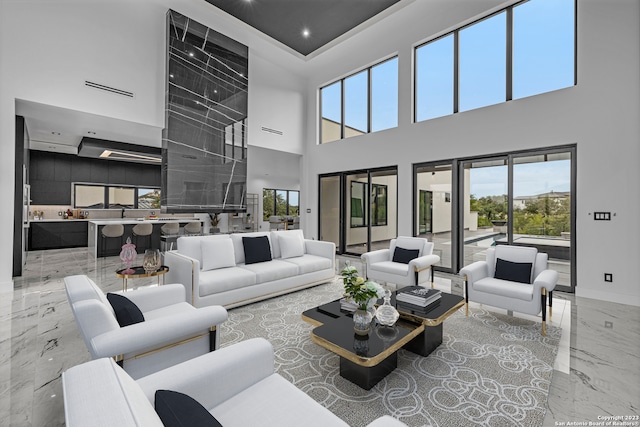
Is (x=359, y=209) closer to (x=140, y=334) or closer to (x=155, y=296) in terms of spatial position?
(x=155, y=296)

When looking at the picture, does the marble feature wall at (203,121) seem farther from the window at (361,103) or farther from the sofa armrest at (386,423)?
the sofa armrest at (386,423)

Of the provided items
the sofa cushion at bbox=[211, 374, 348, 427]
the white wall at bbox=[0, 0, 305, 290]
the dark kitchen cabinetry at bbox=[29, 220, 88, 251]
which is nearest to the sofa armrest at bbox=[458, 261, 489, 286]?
the sofa cushion at bbox=[211, 374, 348, 427]

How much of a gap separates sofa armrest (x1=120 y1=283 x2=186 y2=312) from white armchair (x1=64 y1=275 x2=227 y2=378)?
50cm

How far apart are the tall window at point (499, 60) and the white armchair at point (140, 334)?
5.84 metres

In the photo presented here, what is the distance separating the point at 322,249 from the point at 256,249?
1.18 metres

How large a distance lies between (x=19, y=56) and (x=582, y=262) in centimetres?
912

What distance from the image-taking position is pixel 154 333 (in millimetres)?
1818

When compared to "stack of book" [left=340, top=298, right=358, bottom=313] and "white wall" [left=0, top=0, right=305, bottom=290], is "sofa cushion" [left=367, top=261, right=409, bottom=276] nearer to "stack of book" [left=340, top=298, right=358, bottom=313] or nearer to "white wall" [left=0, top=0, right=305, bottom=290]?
"stack of book" [left=340, top=298, right=358, bottom=313]

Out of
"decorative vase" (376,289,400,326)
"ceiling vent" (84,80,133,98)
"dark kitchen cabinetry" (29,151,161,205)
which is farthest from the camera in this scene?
"dark kitchen cabinetry" (29,151,161,205)

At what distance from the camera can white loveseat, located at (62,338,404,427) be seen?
30.8 inches

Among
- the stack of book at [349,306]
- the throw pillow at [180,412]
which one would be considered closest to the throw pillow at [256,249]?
the stack of book at [349,306]

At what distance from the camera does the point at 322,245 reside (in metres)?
5.14

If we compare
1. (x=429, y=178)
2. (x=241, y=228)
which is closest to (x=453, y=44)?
(x=429, y=178)

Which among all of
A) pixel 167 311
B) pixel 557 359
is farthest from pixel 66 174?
pixel 557 359
